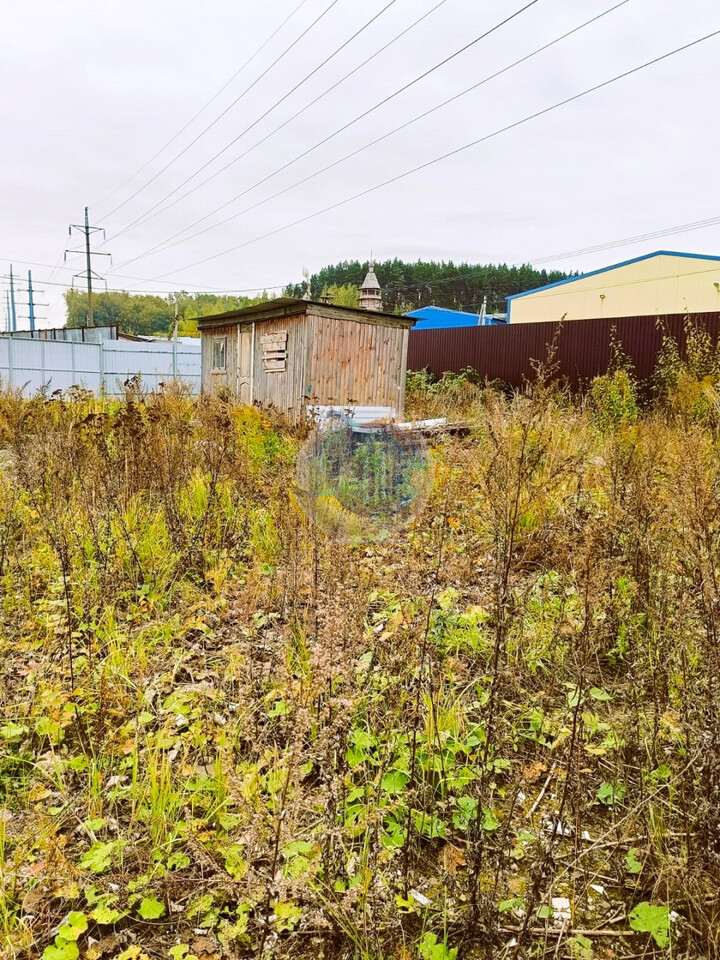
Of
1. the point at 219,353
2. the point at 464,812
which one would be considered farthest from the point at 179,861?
the point at 219,353

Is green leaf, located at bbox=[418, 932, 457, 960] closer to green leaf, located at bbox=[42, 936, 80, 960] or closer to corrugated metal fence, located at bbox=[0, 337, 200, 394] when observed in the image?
green leaf, located at bbox=[42, 936, 80, 960]

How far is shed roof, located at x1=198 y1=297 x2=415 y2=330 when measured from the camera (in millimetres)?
10367

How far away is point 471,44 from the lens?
10297 millimetres

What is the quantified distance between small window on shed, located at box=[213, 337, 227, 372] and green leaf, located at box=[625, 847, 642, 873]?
12647 millimetres

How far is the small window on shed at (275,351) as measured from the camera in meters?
11.0

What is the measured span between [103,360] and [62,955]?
21.2 meters

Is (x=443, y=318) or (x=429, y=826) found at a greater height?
(x=443, y=318)

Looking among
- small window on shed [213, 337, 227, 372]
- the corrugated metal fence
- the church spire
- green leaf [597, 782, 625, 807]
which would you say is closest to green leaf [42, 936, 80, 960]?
green leaf [597, 782, 625, 807]

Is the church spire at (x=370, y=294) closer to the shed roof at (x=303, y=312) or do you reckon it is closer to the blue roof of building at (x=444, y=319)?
the shed roof at (x=303, y=312)

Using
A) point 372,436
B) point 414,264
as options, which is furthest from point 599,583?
point 414,264

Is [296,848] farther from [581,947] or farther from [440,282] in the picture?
[440,282]

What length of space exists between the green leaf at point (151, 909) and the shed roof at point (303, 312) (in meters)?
9.41

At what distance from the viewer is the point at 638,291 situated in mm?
21297

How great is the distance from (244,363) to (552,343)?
5.98 metres
